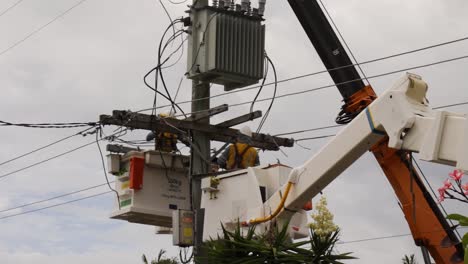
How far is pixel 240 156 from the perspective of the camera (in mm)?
14750

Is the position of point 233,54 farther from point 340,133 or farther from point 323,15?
point 340,133

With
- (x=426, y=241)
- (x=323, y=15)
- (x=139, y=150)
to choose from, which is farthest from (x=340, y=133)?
(x=323, y=15)

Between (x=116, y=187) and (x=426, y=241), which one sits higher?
(x=116, y=187)

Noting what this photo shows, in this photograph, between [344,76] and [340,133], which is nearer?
[340,133]

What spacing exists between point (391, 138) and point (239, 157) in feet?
15.5

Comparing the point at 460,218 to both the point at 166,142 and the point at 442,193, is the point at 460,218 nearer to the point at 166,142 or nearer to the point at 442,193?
the point at 442,193

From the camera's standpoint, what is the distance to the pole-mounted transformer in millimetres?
14891

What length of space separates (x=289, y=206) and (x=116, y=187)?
378cm

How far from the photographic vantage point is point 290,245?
1050 cm

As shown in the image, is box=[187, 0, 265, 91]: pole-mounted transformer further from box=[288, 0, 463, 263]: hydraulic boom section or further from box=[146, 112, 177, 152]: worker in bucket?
box=[288, 0, 463, 263]: hydraulic boom section

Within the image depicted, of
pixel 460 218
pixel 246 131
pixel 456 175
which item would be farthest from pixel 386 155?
pixel 460 218

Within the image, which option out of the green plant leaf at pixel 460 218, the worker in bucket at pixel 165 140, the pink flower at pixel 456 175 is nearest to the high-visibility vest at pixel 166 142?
the worker in bucket at pixel 165 140

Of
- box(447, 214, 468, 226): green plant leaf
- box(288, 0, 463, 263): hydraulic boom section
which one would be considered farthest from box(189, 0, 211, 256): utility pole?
box(447, 214, 468, 226): green plant leaf

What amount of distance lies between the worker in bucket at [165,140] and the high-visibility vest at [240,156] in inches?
39.6
